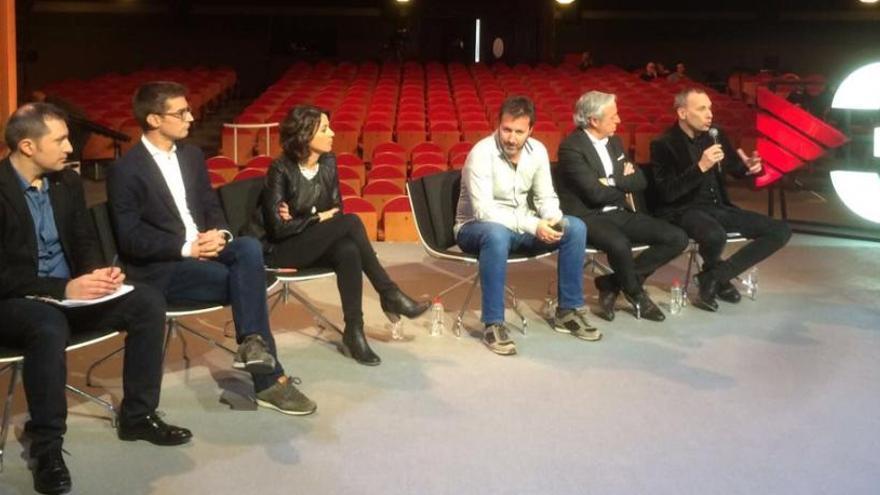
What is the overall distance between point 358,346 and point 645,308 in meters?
1.57

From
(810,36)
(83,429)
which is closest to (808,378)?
(83,429)

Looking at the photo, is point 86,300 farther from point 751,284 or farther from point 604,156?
point 751,284

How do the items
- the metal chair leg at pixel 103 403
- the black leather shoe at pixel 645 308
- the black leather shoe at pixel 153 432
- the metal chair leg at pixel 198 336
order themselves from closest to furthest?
the black leather shoe at pixel 153 432
the metal chair leg at pixel 103 403
the metal chair leg at pixel 198 336
the black leather shoe at pixel 645 308

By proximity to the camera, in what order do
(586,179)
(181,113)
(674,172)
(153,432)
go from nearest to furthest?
(153,432), (181,113), (586,179), (674,172)

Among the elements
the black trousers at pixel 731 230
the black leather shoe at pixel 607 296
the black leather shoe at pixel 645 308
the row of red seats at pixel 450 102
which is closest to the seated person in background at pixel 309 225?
the black leather shoe at pixel 607 296

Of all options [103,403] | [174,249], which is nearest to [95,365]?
[103,403]

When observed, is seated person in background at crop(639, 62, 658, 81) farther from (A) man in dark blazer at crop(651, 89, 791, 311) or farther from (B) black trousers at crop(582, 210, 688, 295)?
(B) black trousers at crop(582, 210, 688, 295)

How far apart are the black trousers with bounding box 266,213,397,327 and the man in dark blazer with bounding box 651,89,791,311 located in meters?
1.86

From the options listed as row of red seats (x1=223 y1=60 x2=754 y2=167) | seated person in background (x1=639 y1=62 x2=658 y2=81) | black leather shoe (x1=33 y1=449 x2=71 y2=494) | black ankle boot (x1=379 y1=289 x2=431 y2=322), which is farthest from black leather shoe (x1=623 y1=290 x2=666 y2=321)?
seated person in background (x1=639 y1=62 x2=658 y2=81)

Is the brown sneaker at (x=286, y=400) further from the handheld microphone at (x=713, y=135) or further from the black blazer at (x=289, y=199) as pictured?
the handheld microphone at (x=713, y=135)

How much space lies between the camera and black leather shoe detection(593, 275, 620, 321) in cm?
523

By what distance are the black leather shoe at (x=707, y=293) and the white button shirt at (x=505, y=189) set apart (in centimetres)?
100

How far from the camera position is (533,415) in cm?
381

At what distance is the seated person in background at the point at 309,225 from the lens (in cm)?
446
